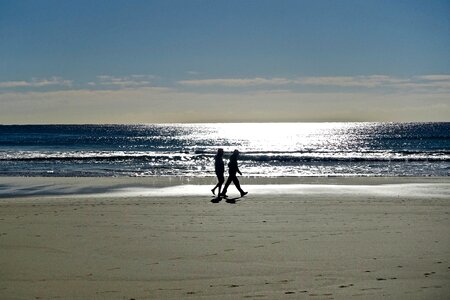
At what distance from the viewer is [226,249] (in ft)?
25.8

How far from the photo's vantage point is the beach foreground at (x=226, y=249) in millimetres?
5973

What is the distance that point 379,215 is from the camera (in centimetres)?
1130

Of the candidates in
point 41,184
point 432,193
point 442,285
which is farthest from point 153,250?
point 41,184

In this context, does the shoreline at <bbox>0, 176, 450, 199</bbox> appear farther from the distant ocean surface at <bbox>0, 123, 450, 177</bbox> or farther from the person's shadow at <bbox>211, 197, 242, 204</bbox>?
the distant ocean surface at <bbox>0, 123, 450, 177</bbox>

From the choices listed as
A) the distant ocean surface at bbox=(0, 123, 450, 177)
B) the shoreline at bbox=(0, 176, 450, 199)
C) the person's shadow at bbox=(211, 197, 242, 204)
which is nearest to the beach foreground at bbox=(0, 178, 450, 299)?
the person's shadow at bbox=(211, 197, 242, 204)

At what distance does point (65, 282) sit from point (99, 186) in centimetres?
1444

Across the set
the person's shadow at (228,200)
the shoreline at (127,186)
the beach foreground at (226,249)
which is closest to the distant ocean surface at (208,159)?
the shoreline at (127,186)

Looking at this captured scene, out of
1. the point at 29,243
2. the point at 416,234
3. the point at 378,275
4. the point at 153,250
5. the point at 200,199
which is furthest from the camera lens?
the point at 200,199

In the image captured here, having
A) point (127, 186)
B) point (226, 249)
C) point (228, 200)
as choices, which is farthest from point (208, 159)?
point (226, 249)

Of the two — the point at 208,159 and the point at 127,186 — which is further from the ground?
the point at 208,159

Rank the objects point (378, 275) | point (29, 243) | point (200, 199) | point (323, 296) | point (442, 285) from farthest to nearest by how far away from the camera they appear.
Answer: point (200, 199)
point (29, 243)
point (378, 275)
point (442, 285)
point (323, 296)

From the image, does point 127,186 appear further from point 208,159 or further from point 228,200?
point 208,159

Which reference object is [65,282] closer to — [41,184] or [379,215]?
[379,215]

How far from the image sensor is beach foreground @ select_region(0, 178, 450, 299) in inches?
235
